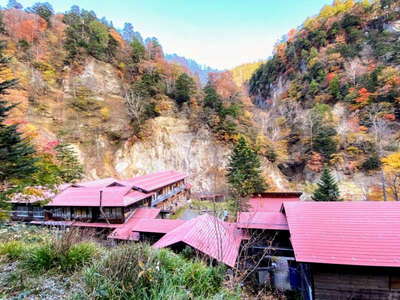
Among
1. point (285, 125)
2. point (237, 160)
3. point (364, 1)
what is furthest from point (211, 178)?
point (364, 1)

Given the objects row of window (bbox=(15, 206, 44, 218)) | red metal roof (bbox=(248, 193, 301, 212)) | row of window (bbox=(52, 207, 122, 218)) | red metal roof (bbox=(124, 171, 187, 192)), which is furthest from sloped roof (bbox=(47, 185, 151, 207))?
red metal roof (bbox=(248, 193, 301, 212))

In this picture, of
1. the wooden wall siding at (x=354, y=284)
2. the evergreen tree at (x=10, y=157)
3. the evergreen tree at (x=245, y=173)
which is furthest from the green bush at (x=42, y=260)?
the evergreen tree at (x=245, y=173)

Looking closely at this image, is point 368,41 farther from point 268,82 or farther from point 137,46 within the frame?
point 137,46

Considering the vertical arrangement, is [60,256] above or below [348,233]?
above

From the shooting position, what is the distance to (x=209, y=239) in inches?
363

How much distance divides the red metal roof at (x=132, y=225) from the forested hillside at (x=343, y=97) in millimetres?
21153

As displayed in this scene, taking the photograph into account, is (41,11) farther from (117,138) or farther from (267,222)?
(267,222)

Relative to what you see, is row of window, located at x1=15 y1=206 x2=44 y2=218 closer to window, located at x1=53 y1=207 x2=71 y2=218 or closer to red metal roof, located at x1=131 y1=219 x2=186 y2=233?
window, located at x1=53 y1=207 x2=71 y2=218

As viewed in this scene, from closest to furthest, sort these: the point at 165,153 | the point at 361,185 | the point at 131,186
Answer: the point at 131,186 < the point at 361,185 < the point at 165,153

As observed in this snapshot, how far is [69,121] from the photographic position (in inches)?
1048

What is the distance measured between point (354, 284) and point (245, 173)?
13.9 meters

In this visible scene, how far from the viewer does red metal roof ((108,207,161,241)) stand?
12.9 meters

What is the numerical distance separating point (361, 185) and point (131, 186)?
85.7 feet

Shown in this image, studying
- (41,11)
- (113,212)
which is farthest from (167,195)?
(41,11)
